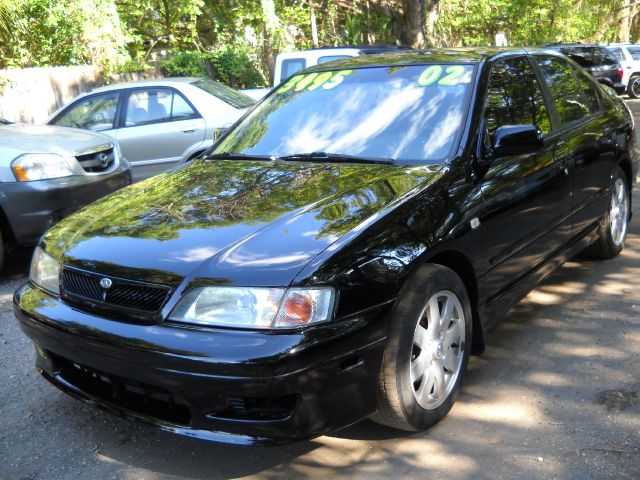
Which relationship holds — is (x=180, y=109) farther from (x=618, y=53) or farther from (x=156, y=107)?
(x=618, y=53)

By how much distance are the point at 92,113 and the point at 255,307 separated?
23.0ft

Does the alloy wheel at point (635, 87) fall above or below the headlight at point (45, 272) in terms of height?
below

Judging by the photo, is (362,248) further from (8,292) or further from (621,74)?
(621,74)

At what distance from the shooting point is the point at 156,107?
345 inches

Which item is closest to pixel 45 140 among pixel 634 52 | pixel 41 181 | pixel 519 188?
pixel 41 181

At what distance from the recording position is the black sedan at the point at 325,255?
106 inches

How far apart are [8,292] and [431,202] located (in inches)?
154

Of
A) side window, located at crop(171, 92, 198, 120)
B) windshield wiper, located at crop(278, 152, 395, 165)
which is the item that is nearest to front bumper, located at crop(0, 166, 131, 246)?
windshield wiper, located at crop(278, 152, 395, 165)

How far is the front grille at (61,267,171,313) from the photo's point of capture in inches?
111

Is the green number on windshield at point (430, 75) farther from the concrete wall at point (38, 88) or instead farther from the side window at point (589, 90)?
the concrete wall at point (38, 88)

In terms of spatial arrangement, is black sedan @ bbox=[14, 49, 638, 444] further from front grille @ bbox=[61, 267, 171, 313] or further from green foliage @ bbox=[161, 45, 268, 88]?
green foliage @ bbox=[161, 45, 268, 88]

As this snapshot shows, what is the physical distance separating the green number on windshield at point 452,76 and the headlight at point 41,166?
3.48 m

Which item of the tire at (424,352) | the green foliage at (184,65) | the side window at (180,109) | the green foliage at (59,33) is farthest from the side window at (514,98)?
the green foliage at (184,65)

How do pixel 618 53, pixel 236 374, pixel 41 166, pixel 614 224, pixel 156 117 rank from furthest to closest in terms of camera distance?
pixel 618 53 → pixel 156 117 → pixel 41 166 → pixel 614 224 → pixel 236 374
